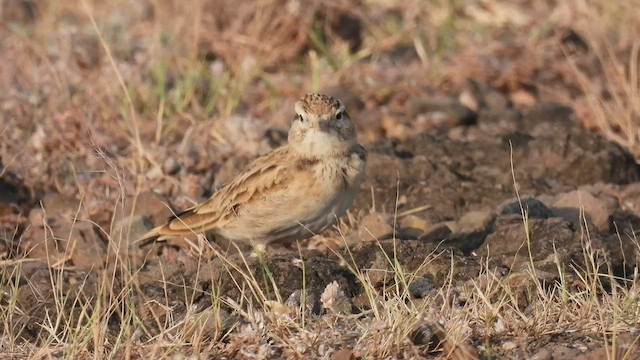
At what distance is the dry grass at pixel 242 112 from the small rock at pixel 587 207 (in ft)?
2.05

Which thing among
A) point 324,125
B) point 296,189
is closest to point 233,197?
point 296,189

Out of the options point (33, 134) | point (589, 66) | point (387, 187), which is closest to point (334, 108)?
point (387, 187)

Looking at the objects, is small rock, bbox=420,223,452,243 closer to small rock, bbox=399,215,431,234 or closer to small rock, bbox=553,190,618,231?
small rock, bbox=399,215,431,234

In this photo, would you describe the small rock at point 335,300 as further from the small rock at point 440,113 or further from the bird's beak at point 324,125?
the small rock at point 440,113

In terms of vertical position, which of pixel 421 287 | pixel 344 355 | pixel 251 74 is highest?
pixel 344 355

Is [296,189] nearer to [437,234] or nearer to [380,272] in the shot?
[380,272]

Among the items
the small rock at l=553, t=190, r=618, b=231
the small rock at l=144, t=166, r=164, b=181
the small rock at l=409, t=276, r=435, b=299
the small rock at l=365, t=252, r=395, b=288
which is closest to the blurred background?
the small rock at l=144, t=166, r=164, b=181

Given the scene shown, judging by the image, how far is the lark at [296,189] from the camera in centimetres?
649

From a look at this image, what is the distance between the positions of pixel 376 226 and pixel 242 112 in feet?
9.69

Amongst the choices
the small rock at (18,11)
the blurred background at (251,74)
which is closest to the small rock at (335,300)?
the blurred background at (251,74)

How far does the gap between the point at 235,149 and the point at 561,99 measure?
277cm

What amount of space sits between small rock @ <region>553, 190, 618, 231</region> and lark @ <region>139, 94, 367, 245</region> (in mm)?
1277

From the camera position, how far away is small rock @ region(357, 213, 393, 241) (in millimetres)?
6965

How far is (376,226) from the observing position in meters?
7.03
